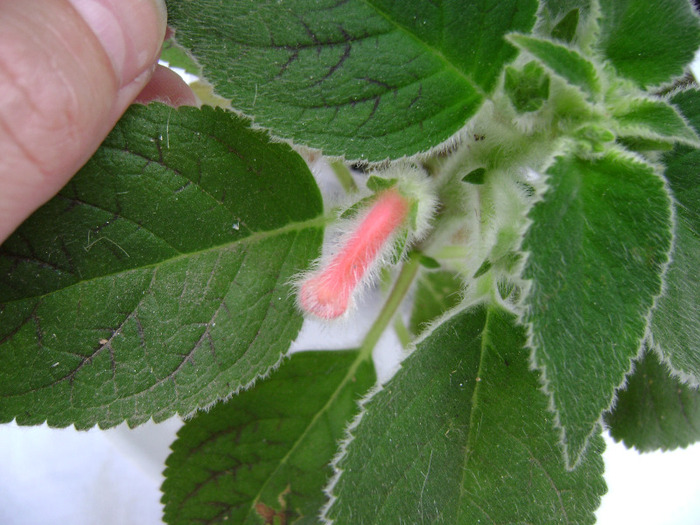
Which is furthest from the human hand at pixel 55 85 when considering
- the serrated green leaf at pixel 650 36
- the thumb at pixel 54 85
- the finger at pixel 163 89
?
the serrated green leaf at pixel 650 36

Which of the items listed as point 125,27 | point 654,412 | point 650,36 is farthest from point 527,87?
point 654,412

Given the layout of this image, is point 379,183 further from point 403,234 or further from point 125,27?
point 125,27

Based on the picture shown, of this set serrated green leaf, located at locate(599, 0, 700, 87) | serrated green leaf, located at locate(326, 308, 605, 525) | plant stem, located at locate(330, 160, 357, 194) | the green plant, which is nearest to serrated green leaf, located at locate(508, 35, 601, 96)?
the green plant

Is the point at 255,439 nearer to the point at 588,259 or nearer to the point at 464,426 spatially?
the point at 464,426

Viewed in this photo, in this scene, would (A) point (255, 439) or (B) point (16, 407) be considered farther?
(A) point (255, 439)

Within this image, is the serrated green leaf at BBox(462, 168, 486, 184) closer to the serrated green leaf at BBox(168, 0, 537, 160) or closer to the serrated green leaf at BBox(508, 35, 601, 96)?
the serrated green leaf at BBox(168, 0, 537, 160)

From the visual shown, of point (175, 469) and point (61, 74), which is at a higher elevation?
point (61, 74)

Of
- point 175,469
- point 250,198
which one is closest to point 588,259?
point 250,198
